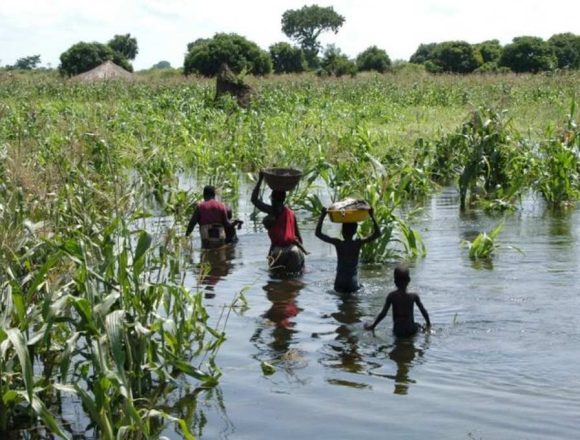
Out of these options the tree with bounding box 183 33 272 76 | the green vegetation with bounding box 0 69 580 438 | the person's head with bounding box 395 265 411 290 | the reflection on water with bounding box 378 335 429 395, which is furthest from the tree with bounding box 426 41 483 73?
the reflection on water with bounding box 378 335 429 395

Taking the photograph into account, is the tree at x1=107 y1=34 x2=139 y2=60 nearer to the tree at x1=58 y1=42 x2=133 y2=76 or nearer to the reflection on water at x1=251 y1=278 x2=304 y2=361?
the tree at x1=58 y1=42 x2=133 y2=76

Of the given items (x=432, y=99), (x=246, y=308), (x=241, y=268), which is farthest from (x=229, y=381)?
(x=432, y=99)

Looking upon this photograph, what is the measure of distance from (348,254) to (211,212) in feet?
9.53

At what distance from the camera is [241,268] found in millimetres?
11430

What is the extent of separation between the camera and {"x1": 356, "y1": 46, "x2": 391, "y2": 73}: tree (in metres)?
66.1

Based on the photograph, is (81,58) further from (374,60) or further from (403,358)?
(403,358)

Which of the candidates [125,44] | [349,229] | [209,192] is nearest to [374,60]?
[125,44]

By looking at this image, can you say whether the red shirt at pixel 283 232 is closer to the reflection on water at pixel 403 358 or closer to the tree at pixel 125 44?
the reflection on water at pixel 403 358

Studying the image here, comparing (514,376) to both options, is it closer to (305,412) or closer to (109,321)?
(305,412)

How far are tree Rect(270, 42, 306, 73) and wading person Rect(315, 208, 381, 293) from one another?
58.3 meters

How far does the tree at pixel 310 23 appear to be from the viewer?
10506 centimetres

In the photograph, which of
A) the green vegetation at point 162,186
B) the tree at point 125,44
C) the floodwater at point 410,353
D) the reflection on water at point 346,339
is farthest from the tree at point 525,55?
the reflection on water at point 346,339

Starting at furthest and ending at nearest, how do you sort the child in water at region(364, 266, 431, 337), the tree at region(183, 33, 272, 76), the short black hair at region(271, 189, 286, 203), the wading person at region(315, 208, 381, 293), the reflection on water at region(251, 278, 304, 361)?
the tree at region(183, 33, 272, 76)
the short black hair at region(271, 189, 286, 203)
the wading person at region(315, 208, 381, 293)
the child in water at region(364, 266, 431, 337)
the reflection on water at region(251, 278, 304, 361)

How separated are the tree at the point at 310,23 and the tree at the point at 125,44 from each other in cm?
2377
